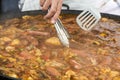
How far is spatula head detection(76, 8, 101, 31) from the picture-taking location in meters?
1.75

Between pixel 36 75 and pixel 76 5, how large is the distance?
135 cm

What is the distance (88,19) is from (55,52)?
1.05 feet

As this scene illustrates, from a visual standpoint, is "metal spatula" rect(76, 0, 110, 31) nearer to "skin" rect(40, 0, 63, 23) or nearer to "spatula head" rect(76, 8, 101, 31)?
"spatula head" rect(76, 8, 101, 31)

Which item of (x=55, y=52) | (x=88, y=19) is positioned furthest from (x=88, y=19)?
(x=55, y=52)

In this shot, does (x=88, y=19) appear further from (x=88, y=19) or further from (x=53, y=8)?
(x=53, y=8)

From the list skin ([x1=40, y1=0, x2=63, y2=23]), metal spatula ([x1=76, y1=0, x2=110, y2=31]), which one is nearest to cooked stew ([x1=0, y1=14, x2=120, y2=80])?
metal spatula ([x1=76, y1=0, x2=110, y2=31])

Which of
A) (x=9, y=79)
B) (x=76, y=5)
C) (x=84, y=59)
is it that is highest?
(x=9, y=79)

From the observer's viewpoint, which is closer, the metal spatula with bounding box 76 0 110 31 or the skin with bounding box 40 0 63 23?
the skin with bounding box 40 0 63 23

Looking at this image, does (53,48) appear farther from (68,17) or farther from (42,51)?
(68,17)

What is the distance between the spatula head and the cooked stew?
12 cm

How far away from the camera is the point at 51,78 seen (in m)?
1.43

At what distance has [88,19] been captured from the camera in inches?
70.5

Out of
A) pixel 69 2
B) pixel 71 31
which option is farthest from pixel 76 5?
pixel 71 31

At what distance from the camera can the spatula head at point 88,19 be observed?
1.75m
